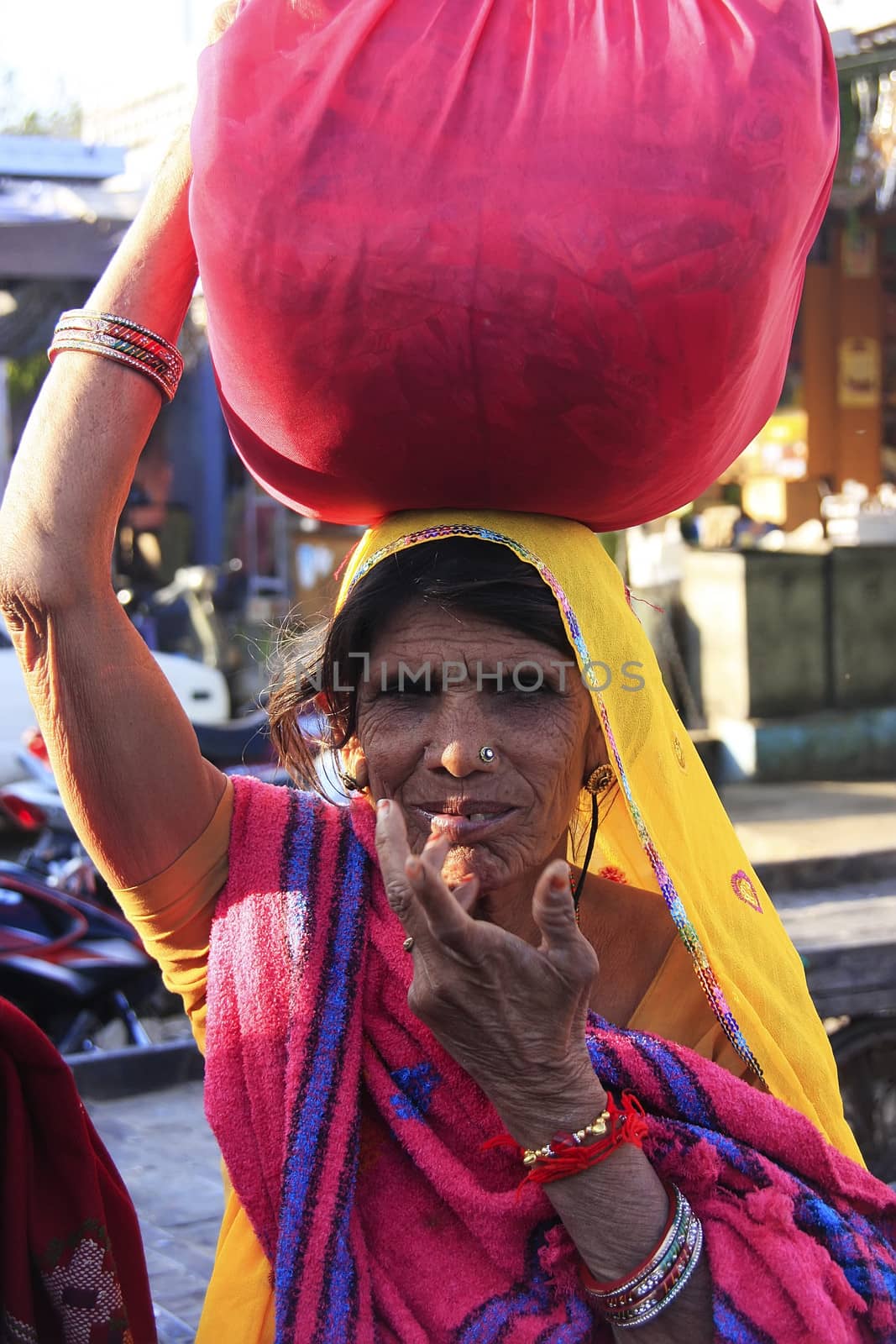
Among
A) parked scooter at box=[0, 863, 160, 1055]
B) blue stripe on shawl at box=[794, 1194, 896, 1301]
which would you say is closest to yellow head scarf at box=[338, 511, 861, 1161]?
blue stripe on shawl at box=[794, 1194, 896, 1301]

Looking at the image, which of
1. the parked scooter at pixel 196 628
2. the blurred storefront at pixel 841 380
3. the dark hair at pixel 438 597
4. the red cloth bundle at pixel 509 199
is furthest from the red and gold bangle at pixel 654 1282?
the blurred storefront at pixel 841 380

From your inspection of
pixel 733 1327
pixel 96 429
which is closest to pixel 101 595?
pixel 96 429

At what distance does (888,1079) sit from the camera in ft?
13.1

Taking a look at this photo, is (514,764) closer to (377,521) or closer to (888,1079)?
(377,521)

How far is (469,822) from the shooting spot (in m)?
1.54

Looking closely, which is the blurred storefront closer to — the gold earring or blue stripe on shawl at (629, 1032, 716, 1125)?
the gold earring

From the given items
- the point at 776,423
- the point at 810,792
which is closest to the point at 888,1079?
the point at 810,792

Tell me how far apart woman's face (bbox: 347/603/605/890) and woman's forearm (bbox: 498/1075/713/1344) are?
0.27 metres

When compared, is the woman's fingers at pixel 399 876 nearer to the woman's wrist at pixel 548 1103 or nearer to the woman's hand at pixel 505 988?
the woman's hand at pixel 505 988

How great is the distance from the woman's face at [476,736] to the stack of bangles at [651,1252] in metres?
0.29

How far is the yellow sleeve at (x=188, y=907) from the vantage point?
5.35 ft

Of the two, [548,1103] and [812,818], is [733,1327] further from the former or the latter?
[812,818]

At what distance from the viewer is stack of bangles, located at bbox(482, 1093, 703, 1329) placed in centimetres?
135

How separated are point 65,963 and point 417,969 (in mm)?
3629
